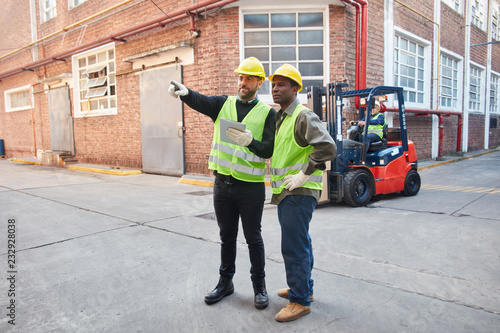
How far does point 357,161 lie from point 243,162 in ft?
15.5

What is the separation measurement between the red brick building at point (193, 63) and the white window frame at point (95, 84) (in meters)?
0.05

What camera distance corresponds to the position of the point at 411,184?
26.1ft

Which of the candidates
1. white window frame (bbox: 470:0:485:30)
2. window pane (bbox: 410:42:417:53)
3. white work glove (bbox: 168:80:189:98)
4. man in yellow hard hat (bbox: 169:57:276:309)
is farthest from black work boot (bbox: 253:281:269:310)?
white window frame (bbox: 470:0:485:30)

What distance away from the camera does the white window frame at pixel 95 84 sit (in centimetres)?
1339

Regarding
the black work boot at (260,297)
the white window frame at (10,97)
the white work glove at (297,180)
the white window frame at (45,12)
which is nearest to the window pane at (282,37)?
the white work glove at (297,180)

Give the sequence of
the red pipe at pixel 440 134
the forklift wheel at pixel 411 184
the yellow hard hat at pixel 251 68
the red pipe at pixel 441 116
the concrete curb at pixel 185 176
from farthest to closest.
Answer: the red pipe at pixel 440 134, the red pipe at pixel 441 116, the concrete curb at pixel 185 176, the forklift wheel at pixel 411 184, the yellow hard hat at pixel 251 68

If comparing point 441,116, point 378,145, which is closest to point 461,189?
point 378,145

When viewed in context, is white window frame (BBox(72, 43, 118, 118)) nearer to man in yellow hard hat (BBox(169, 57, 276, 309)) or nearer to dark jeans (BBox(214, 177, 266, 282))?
man in yellow hard hat (BBox(169, 57, 276, 309))

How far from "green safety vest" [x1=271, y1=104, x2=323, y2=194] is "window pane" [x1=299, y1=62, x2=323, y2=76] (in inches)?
298

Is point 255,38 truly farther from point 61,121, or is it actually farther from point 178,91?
point 61,121

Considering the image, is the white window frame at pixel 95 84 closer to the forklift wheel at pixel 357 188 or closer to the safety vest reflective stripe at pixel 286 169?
the forklift wheel at pixel 357 188

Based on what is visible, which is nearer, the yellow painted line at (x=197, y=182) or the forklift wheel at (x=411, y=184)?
the forklift wheel at (x=411, y=184)

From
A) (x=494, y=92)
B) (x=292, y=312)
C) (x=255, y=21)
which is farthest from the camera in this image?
(x=494, y=92)

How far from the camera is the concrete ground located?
278 centimetres
